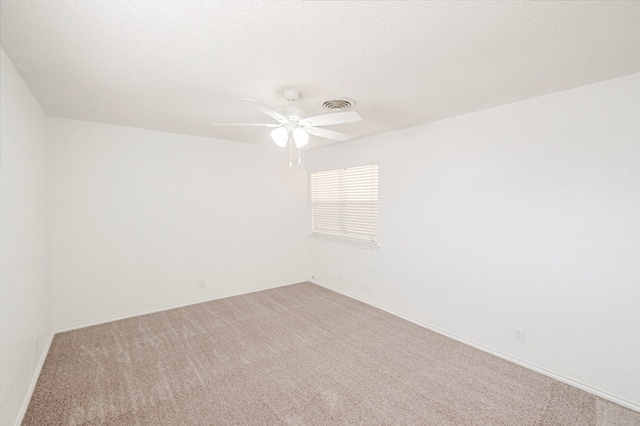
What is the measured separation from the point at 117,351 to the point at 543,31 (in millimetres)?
4164

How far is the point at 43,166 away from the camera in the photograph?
117 inches

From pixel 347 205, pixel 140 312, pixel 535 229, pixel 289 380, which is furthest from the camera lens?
pixel 347 205

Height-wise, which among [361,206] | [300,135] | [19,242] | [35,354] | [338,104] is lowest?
[35,354]

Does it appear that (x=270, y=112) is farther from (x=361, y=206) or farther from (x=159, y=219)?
(x=159, y=219)

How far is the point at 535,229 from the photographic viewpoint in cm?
254

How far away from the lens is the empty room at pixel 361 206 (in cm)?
164

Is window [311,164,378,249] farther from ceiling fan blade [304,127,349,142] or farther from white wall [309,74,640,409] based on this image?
ceiling fan blade [304,127,349,142]

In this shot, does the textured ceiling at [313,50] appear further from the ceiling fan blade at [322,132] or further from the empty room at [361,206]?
the ceiling fan blade at [322,132]

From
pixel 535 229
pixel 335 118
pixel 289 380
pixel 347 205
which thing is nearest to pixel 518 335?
pixel 535 229

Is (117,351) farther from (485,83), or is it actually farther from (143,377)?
(485,83)

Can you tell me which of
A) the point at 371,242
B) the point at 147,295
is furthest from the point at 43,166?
the point at 371,242

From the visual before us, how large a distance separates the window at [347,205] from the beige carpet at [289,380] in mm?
1329

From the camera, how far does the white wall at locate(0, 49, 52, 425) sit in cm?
178

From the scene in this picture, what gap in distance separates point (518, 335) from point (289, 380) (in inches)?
82.3
